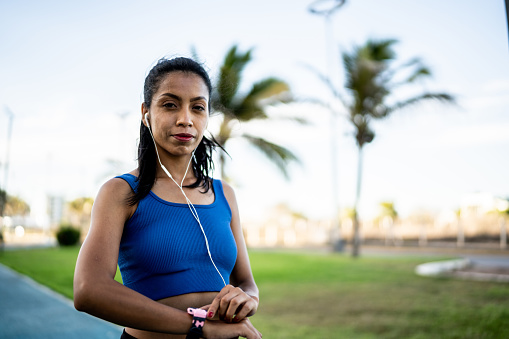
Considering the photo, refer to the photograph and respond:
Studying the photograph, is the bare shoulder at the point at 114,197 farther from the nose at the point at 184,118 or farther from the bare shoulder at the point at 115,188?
the nose at the point at 184,118

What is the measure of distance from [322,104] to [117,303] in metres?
16.5

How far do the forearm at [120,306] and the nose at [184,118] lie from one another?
0.50 metres

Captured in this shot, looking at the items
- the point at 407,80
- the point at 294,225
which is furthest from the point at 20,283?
the point at 294,225

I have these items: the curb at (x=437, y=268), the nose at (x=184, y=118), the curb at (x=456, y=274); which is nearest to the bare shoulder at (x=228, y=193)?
the nose at (x=184, y=118)

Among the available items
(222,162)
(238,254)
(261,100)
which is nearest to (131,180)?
(238,254)

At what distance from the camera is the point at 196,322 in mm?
1191

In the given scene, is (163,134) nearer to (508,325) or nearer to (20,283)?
(508,325)

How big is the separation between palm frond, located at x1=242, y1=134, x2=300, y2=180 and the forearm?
16.6 m

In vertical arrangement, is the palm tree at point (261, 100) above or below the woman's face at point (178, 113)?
above

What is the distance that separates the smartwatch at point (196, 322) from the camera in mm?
1186

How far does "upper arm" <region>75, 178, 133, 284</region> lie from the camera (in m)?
1.15

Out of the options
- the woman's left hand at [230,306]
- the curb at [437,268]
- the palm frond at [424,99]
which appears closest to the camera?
the woman's left hand at [230,306]

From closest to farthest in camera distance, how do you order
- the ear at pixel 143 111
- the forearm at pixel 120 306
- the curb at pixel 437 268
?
the forearm at pixel 120 306
the ear at pixel 143 111
the curb at pixel 437 268

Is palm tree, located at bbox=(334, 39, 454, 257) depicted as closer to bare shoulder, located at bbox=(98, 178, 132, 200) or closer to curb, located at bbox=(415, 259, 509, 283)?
curb, located at bbox=(415, 259, 509, 283)
